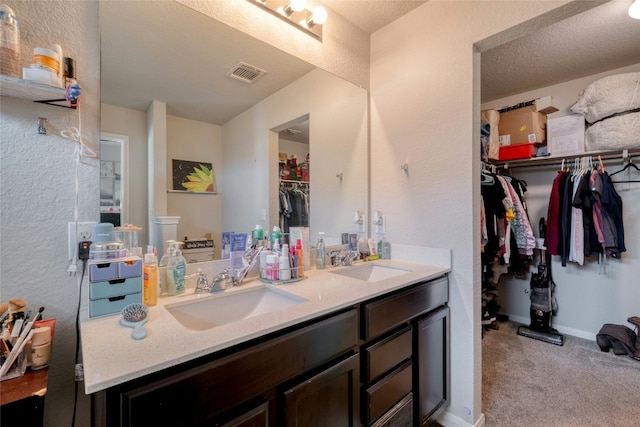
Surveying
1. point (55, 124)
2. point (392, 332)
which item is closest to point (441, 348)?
point (392, 332)

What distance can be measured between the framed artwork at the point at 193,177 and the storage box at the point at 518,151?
9.56 feet

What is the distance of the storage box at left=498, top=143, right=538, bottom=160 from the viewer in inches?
109

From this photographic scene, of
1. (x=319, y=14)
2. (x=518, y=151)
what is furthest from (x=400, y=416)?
(x=518, y=151)

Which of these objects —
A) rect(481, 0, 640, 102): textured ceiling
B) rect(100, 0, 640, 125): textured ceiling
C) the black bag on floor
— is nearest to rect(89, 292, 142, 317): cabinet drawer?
rect(100, 0, 640, 125): textured ceiling

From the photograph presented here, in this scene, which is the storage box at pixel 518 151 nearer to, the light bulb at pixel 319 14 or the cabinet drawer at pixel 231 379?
the light bulb at pixel 319 14

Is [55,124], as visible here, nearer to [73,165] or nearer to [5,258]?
[73,165]

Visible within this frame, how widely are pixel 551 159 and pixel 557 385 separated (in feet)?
6.48

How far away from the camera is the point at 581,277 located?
2.79 metres

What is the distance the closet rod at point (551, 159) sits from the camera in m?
2.43

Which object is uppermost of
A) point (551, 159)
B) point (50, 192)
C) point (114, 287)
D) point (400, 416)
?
point (551, 159)

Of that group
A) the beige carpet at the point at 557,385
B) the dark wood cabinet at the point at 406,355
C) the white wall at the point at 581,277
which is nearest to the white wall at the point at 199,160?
the dark wood cabinet at the point at 406,355

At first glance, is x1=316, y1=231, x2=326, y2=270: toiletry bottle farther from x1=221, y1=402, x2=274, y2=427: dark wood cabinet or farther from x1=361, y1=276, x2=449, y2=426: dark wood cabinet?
x1=221, y1=402, x2=274, y2=427: dark wood cabinet

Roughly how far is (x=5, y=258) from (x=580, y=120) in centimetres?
385

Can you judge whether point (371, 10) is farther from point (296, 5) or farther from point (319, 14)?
point (296, 5)
